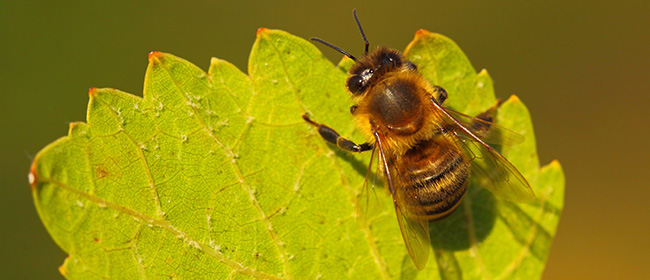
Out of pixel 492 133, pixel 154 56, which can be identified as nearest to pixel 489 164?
pixel 492 133

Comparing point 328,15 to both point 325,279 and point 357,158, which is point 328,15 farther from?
point 325,279

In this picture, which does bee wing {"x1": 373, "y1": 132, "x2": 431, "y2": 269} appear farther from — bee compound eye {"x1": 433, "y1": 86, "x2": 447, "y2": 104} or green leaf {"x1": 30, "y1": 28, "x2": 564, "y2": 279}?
bee compound eye {"x1": 433, "y1": 86, "x2": 447, "y2": 104}

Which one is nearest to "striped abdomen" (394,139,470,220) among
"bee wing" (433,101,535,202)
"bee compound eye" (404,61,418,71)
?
"bee wing" (433,101,535,202)

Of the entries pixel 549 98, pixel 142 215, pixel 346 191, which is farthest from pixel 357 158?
pixel 549 98

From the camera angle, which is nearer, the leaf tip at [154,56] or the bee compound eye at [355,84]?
the leaf tip at [154,56]

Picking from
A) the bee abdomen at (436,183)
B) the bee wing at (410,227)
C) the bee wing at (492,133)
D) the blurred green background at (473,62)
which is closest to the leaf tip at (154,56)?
the bee wing at (410,227)

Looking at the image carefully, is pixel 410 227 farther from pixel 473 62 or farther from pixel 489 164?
pixel 473 62

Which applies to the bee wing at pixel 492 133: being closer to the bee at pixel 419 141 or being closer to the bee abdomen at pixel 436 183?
the bee at pixel 419 141
